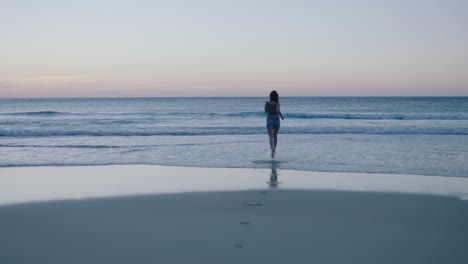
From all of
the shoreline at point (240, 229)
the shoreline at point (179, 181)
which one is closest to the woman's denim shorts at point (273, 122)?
the shoreline at point (179, 181)

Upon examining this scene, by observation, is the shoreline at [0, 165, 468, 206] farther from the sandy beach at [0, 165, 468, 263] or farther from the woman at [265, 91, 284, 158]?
the woman at [265, 91, 284, 158]

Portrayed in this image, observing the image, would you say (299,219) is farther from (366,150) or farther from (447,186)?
(366,150)

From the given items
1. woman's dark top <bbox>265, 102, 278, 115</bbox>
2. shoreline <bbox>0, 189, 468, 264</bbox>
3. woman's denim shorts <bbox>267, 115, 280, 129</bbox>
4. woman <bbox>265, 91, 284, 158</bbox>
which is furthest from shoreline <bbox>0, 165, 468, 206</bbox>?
woman's dark top <bbox>265, 102, 278, 115</bbox>

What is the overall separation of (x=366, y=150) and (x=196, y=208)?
314 inches

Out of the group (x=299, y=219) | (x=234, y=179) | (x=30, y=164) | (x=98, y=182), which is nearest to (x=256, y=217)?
(x=299, y=219)

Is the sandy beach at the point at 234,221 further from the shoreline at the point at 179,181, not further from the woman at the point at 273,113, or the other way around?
the woman at the point at 273,113

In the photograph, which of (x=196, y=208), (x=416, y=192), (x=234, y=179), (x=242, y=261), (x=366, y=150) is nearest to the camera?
(x=242, y=261)

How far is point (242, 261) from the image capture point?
347cm

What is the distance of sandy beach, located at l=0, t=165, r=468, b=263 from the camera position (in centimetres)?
365

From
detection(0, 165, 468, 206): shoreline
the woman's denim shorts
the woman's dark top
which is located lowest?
detection(0, 165, 468, 206): shoreline

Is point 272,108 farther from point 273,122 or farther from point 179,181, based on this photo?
point 179,181

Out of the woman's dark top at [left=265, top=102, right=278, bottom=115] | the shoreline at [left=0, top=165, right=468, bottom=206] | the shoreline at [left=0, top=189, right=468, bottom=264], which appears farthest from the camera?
the woman's dark top at [left=265, top=102, right=278, bottom=115]

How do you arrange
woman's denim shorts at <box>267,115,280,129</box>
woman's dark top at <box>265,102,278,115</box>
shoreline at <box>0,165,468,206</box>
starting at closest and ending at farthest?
shoreline at <box>0,165,468,206</box> < woman's dark top at <box>265,102,278,115</box> < woman's denim shorts at <box>267,115,280,129</box>

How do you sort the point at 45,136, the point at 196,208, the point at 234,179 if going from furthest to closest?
1. the point at 45,136
2. the point at 234,179
3. the point at 196,208
